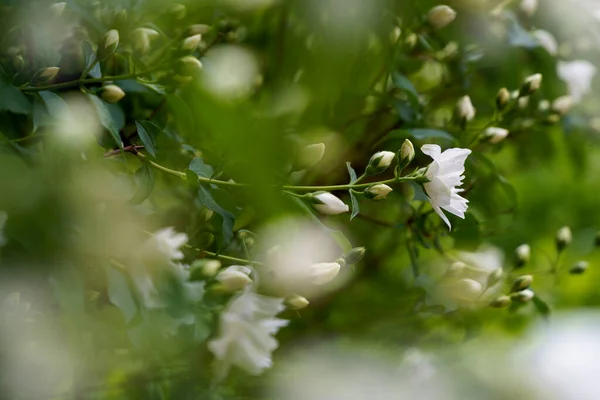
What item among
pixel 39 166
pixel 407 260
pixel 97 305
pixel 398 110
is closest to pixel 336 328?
pixel 407 260

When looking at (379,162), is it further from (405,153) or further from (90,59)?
(90,59)

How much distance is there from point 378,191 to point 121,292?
0.20m

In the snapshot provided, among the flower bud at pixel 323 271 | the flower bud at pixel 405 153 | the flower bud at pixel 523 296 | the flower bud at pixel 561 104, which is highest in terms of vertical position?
the flower bud at pixel 405 153

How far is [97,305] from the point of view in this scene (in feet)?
1.56

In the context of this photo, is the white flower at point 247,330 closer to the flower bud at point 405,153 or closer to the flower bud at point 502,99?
the flower bud at point 405,153

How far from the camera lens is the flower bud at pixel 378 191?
486 millimetres

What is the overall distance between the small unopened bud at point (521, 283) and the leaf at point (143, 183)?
385 mm

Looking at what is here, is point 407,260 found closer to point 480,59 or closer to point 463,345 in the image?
point 463,345

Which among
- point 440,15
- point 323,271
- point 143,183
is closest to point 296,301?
point 323,271

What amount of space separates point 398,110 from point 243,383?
1.08 feet

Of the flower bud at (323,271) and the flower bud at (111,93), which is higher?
the flower bud at (111,93)

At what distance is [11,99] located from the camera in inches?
18.7

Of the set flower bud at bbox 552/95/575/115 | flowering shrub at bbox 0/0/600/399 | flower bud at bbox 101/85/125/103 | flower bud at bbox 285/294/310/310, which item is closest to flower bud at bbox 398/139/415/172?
flowering shrub at bbox 0/0/600/399

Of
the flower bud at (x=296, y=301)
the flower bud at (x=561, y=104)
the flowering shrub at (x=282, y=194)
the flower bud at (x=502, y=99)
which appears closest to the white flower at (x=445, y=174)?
the flowering shrub at (x=282, y=194)
